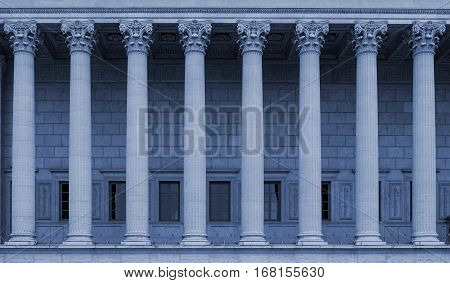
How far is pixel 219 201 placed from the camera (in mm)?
57125

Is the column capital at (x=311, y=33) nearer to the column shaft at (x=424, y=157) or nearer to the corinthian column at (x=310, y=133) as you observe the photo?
the corinthian column at (x=310, y=133)

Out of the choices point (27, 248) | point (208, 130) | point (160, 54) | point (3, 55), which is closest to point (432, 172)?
point (208, 130)

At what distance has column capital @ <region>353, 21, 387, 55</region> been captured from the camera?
164 ft

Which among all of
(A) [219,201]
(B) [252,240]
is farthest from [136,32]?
(B) [252,240]

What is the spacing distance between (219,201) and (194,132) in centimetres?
871

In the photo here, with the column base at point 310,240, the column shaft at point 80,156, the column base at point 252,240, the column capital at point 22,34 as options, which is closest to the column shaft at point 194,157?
the column base at point 252,240

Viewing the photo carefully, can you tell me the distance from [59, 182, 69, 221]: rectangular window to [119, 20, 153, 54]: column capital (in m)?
12.3

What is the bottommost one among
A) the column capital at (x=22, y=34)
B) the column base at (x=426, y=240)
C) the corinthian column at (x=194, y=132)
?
the column base at (x=426, y=240)

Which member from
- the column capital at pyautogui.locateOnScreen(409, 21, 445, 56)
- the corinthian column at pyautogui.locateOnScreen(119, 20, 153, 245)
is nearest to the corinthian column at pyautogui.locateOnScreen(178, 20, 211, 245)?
the corinthian column at pyautogui.locateOnScreen(119, 20, 153, 245)

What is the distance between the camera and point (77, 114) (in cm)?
4944

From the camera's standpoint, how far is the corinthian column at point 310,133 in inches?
1943

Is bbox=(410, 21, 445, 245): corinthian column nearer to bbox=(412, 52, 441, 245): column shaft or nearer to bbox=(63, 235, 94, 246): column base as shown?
bbox=(412, 52, 441, 245): column shaft

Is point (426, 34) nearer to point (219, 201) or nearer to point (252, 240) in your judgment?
point (252, 240)

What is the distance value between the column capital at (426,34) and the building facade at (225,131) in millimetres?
86
